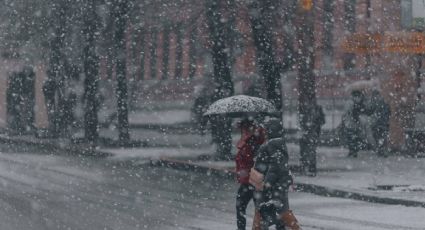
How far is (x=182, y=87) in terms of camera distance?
44.6 m

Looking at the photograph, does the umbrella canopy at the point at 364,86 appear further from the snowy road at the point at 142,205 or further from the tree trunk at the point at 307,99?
the snowy road at the point at 142,205

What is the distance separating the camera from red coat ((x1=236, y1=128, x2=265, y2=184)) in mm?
11547

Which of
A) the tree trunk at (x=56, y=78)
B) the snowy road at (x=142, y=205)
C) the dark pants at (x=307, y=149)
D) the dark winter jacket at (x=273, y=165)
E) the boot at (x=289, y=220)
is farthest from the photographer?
the tree trunk at (x=56, y=78)

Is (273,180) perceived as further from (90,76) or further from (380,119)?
(90,76)

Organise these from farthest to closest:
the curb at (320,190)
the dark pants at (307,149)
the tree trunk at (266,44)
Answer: the tree trunk at (266,44) < the dark pants at (307,149) < the curb at (320,190)

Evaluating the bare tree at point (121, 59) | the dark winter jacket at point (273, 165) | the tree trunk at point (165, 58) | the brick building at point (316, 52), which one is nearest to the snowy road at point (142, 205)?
the dark winter jacket at point (273, 165)

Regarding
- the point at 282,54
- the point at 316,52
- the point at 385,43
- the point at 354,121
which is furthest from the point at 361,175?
the point at 316,52

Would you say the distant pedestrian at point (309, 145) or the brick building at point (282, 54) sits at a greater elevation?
the brick building at point (282, 54)

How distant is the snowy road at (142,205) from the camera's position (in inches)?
537

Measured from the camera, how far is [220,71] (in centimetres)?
2609

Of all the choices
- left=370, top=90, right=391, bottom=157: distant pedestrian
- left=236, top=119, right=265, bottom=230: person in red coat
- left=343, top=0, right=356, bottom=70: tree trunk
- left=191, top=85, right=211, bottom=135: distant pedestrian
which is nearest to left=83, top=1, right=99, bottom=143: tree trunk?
left=191, top=85, right=211, bottom=135: distant pedestrian

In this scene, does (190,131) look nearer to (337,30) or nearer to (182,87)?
(182,87)

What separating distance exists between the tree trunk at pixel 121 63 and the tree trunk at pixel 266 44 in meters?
7.64

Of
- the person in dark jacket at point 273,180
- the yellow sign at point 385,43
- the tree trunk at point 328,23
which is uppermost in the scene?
the tree trunk at point 328,23
